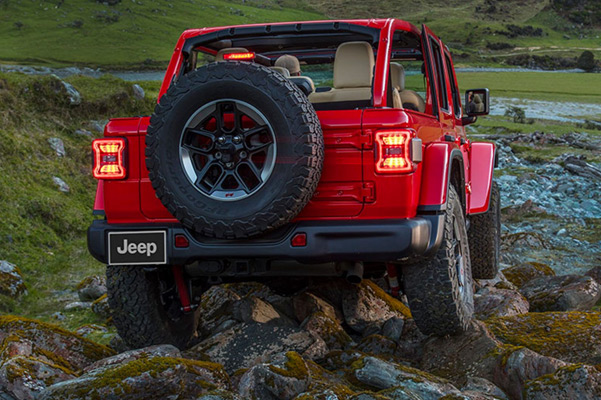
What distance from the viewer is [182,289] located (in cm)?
497

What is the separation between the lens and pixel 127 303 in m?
4.82

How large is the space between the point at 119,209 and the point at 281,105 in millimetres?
1355

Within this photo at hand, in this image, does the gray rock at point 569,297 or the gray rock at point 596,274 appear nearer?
the gray rock at point 569,297

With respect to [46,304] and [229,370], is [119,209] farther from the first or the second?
[46,304]

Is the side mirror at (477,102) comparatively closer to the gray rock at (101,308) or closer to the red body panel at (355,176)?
the red body panel at (355,176)

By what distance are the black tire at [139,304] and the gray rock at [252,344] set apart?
0.96 ft

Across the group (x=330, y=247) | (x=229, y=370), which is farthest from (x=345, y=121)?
(x=229, y=370)

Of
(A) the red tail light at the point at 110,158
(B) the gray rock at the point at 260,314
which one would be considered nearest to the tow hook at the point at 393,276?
(B) the gray rock at the point at 260,314

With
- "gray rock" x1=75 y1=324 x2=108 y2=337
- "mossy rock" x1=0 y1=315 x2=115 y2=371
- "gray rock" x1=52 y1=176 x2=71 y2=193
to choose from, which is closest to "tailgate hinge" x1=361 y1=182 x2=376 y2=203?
"mossy rock" x1=0 y1=315 x2=115 y2=371

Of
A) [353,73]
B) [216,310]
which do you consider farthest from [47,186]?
[353,73]

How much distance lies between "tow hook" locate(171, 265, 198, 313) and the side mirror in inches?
135

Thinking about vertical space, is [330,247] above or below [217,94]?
below

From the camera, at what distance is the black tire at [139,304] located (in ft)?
15.8

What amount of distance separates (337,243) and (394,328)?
48.6 inches
